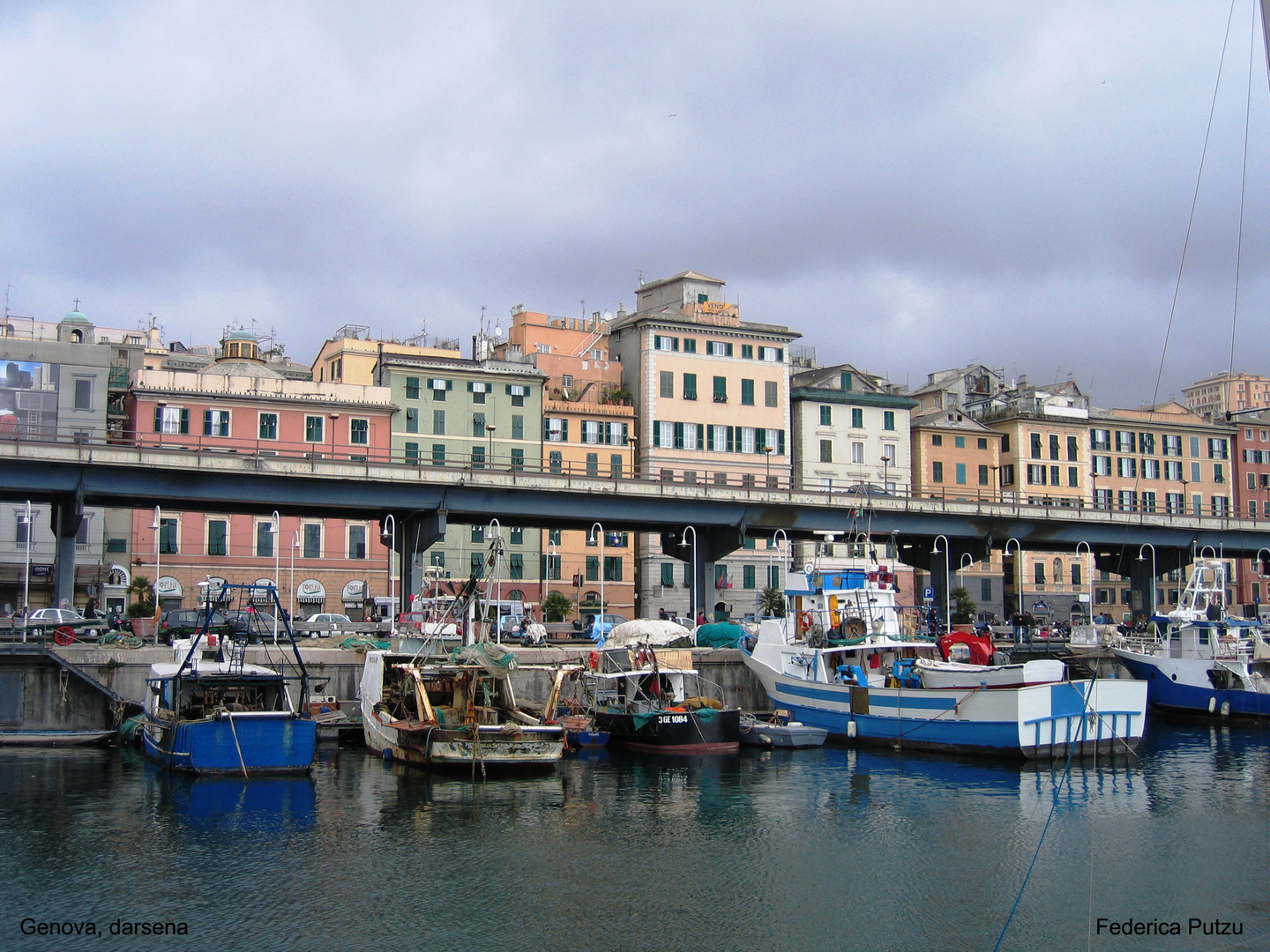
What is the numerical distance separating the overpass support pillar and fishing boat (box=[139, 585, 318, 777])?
1866 cm

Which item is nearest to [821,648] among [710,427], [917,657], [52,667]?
[917,657]

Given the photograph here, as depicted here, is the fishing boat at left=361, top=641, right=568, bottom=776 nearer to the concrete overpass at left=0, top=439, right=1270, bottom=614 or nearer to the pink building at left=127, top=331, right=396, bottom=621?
the concrete overpass at left=0, top=439, right=1270, bottom=614

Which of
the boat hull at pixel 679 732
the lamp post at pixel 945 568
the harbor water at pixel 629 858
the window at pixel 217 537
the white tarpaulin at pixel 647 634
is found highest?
the window at pixel 217 537

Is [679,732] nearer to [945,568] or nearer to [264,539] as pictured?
[945,568]

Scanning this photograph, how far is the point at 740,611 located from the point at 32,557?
5096 cm

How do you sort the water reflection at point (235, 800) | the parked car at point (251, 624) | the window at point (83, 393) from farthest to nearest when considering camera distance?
the window at point (83, 393) → the parked car at point (251, 624) → the water reflection at point (235, 800)

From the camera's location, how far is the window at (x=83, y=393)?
85438 millimetres

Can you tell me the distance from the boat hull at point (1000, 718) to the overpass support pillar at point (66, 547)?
36458mm

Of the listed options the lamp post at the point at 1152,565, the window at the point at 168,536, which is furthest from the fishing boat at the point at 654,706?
the lamp post at the point at 1152,565

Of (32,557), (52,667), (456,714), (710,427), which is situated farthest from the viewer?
(710,427)

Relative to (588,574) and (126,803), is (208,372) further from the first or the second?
(126,803)

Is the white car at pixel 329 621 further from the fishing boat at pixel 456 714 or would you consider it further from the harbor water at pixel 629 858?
the harbor water at pixel 629 858

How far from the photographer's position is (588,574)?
314 feet

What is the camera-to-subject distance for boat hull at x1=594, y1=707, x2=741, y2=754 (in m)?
46.3
